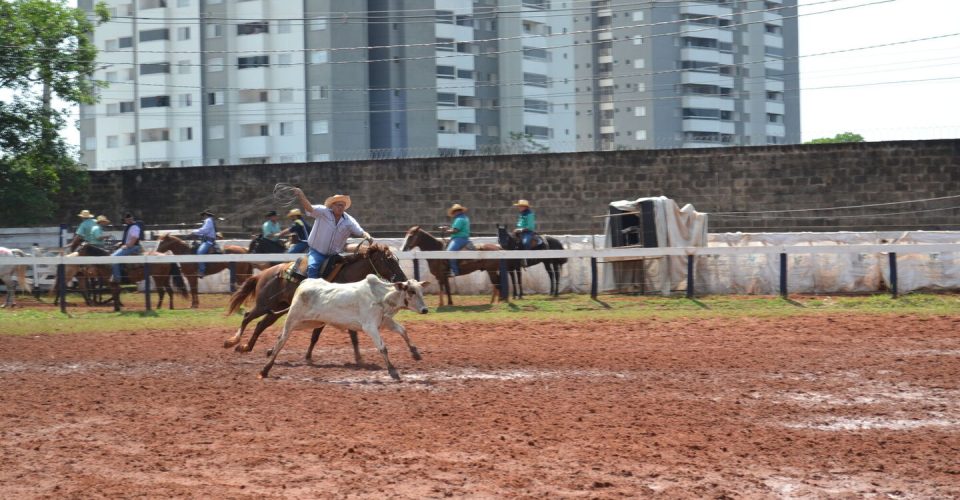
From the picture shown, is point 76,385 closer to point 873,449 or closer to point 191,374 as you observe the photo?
point 191,374

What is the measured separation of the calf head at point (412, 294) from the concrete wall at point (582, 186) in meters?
19.6

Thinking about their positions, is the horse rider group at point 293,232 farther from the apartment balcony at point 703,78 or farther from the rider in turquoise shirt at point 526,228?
the apartment balcony at point 703,78

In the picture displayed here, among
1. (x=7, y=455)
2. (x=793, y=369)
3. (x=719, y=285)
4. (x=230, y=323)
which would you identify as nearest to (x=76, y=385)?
(x=7, y=455)

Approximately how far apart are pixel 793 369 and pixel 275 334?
8844mm

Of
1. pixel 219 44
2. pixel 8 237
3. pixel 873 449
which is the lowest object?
pixel 873 449

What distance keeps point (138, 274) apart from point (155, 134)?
5403 cm

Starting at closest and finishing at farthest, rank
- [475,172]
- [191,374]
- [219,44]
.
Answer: [191,374], [475,172], [219,44]

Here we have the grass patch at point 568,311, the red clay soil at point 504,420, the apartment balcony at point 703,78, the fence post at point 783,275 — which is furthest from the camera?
the apartment balcony at point 703,78

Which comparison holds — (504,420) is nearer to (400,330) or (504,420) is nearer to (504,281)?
(400,330)

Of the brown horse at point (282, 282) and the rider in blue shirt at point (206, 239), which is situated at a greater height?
the rider in blue shirt at point (206, 239)

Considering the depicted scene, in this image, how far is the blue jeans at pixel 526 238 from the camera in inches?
1005

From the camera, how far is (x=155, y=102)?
75.9 meters

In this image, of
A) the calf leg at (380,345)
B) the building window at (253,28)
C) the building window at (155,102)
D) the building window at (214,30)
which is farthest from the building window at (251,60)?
the calf leg at (380,345)

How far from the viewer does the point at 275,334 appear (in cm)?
1808
